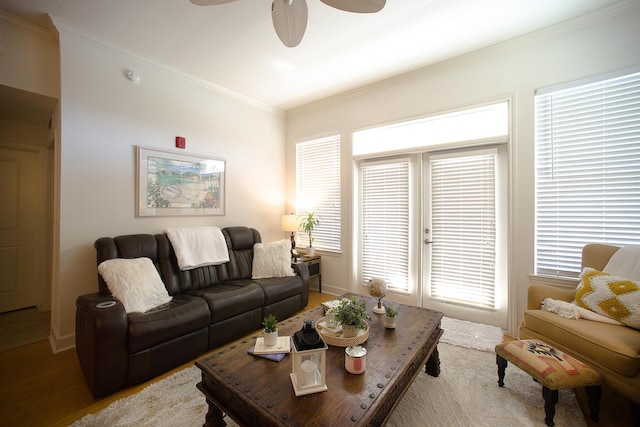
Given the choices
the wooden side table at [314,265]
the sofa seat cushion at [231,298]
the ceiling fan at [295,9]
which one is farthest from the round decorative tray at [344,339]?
the wooden side table at [314,265]

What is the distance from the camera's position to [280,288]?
118 inches

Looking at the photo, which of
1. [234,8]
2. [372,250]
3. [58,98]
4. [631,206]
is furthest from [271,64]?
[631,206]

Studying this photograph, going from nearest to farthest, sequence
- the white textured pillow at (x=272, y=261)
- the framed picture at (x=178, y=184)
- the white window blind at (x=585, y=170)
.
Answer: the white window blind at (x=585, y=170) < the framed picture at (x=178, y=184) < the white textured pillow at (x=272, y=261)

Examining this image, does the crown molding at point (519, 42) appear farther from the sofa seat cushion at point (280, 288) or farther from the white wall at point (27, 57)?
the white wall at point (27, 57)

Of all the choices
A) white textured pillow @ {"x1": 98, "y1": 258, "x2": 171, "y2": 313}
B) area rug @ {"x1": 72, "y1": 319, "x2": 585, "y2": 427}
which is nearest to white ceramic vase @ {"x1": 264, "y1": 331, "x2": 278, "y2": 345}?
area rug @ {"x1": 72, "y1": 319, "x2": 585, "y2": 427}

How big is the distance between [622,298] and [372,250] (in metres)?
2.39

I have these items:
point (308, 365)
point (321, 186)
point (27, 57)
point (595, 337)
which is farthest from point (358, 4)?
point (27, 57)

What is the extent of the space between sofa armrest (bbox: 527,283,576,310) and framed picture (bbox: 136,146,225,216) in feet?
12.0

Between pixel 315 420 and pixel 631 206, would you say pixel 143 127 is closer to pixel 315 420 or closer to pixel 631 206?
pixel 315 420

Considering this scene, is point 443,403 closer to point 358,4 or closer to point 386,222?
point 386,222

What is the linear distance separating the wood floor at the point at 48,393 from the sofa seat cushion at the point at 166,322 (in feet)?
1.07

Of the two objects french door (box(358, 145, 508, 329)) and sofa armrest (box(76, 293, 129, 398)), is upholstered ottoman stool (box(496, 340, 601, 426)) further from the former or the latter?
sofa armrest (box(76, 293, 129, 398))

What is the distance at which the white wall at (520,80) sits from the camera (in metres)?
2.28

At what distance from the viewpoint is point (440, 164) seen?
317 cm
